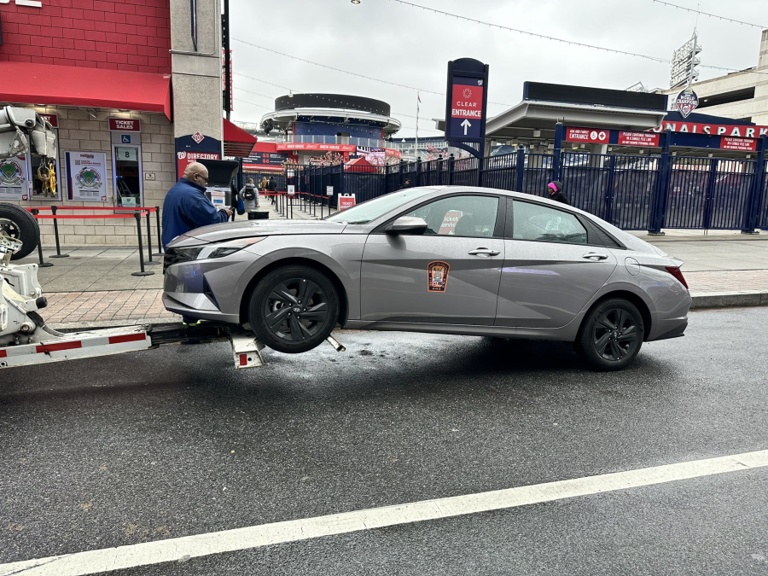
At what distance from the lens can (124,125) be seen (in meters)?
12.5

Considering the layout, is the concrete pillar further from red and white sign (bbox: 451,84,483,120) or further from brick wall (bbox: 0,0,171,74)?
red and white sign (bbox: 451,84,483,120)

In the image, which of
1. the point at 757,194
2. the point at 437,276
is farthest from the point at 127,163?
the point at 757,194

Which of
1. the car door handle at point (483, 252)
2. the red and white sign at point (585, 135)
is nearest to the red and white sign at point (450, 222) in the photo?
the car door handle at point (483, 252)

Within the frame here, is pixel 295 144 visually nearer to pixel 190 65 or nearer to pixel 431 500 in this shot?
pixel 190 65

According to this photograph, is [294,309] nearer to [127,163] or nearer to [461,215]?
[461,215]

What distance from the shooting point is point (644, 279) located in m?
5.26

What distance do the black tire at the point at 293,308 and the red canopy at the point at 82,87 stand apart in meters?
8.65

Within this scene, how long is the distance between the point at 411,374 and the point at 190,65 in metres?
10.2

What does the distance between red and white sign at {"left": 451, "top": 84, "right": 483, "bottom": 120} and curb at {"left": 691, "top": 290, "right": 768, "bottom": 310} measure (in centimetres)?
720

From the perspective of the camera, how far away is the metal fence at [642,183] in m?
14.0

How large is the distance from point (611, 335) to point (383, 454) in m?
2.82

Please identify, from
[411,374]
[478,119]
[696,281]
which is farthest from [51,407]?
[478,119]

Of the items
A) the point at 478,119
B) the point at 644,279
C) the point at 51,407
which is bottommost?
the point at 51,407

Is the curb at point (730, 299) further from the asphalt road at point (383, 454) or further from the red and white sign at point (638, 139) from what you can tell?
the red and white sign at point (638, 139)
